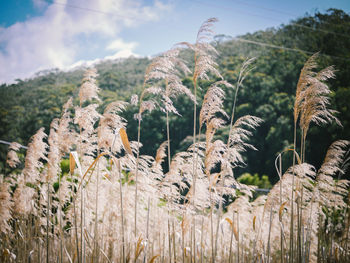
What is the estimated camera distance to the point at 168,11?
14.8 metres

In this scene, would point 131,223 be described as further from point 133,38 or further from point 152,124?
point 133,38

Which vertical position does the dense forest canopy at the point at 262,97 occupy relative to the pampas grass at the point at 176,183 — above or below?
above

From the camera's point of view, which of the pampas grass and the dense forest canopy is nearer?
the pampas grass

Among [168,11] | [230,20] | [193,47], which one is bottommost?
[193,47]

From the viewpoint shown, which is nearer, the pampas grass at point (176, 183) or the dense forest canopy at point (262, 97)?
the pampas grass at point (176, 183)

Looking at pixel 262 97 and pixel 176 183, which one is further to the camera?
pixel 262 97

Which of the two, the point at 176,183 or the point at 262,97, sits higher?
the point at 262,97

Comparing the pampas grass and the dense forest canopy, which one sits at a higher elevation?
the dense forest canopy

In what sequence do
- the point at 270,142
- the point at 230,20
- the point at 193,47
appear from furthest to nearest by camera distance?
the point at 270,142 < the point at 230,20 < the point at 193,47

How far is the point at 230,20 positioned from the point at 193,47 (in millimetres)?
11344

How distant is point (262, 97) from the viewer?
21359 mm

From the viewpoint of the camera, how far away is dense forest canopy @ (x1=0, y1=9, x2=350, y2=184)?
1744cm

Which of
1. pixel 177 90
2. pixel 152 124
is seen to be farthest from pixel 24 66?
pixel 177 90

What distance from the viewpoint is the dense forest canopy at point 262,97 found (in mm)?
17441
